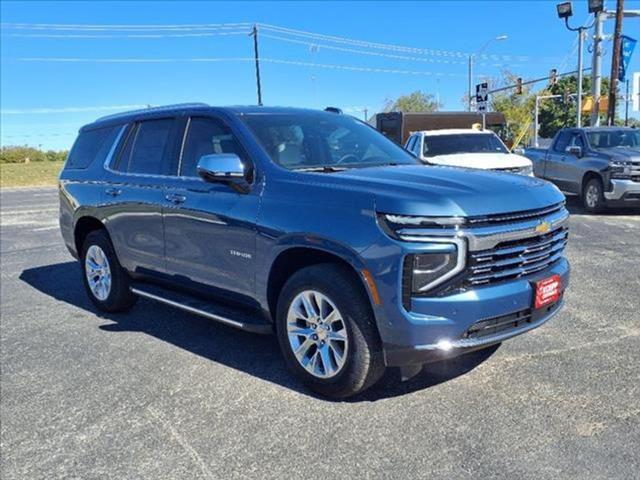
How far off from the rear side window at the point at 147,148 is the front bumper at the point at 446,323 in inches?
107

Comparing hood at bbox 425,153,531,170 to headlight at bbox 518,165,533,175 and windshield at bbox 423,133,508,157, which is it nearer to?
headlight at bbox 518,165,533,175

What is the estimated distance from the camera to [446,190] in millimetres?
3424

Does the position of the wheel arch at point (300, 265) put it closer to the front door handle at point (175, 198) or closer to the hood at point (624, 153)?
the front door handle at point (175, 198)

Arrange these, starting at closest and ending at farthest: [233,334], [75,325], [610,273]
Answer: [233,334] < [75,325] < [610,273]

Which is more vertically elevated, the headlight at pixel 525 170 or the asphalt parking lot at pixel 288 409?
the headlight at pixel 525 170

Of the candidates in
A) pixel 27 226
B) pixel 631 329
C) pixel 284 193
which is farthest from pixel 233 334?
pixel 27 226

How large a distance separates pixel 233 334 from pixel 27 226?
10.2 metres

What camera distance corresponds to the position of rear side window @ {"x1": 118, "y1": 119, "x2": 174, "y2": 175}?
16.7ft

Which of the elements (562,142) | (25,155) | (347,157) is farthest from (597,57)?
(25,155)

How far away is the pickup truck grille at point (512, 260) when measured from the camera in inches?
131

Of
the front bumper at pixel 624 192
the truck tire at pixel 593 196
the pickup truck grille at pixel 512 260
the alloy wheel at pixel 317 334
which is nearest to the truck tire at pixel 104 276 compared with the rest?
the alloy wheel at pixel 317 334

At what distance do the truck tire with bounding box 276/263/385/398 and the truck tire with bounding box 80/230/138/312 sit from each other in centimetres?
240

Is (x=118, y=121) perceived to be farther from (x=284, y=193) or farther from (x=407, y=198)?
(x=407, y=198)

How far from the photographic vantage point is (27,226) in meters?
13.5
